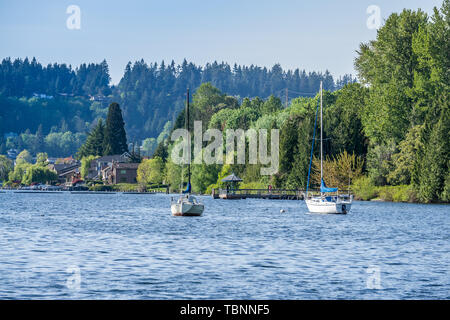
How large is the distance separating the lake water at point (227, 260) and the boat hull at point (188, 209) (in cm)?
602

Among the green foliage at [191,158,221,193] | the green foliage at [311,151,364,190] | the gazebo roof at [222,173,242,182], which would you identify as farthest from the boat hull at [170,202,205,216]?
the green foliage at [191,158,221,193]

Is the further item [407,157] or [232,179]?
[232,179]

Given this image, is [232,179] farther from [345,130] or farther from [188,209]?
[188,209]

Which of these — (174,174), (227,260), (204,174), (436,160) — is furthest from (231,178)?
(227,260)

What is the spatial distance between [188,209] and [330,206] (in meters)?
16.3

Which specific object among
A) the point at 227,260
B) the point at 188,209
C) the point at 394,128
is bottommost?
the point at 227,260

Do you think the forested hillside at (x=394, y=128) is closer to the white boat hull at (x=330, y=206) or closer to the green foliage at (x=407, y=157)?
the green foliage at (x=407, y=157)

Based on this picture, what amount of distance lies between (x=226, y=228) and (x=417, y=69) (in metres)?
56.2

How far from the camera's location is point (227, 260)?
42.9m

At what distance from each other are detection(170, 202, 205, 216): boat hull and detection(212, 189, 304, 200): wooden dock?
154 ft

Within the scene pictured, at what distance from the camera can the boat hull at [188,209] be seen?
269 feet
